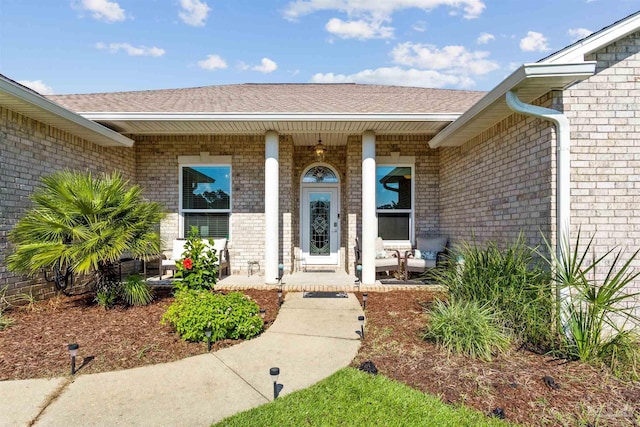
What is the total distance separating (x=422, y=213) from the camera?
8.55m

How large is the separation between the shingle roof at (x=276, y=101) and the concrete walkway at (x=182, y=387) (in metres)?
4.60

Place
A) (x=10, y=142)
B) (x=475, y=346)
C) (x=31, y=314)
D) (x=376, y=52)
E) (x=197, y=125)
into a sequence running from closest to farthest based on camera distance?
(x=475, y=346), (x=31, y=314), (x=10, y=142), (x=197, y=125), (x=376, y=52)

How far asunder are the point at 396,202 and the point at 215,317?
5867 millimetres

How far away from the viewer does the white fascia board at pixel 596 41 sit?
415 centimetres

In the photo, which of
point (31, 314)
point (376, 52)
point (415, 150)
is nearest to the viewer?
point (31, 314)

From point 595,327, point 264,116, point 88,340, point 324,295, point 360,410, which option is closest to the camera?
point 360,410

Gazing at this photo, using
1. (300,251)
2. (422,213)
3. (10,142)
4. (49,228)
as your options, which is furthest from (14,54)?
(422,213)

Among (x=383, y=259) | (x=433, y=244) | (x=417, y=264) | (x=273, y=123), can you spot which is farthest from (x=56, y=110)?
(x=433, y=244)

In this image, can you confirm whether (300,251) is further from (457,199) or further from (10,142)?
(10,142)

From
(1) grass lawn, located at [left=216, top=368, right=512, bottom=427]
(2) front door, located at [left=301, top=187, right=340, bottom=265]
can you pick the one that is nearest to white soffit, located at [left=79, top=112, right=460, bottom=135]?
(2) front door, located at [left=301, top=187, right=340, bottom=265]

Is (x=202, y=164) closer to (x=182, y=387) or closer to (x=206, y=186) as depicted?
(x=206, y=186)

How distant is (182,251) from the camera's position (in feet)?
25.3

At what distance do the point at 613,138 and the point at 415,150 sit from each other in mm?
4494

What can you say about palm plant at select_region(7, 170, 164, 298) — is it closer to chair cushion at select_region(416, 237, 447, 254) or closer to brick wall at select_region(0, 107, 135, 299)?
brick wall at select_region(0, 107, 135, 299)
